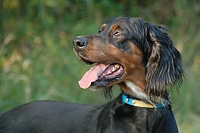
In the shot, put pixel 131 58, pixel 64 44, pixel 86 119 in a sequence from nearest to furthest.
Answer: pixel 131 58 < pixel 86 119 < pixel 64 44

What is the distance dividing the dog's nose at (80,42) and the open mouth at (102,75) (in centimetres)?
26

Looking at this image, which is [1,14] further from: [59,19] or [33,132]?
[33,132]

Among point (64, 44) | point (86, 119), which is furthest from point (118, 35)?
point (64, 44)

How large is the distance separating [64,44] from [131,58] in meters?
4.35

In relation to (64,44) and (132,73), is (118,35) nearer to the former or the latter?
(132,73)

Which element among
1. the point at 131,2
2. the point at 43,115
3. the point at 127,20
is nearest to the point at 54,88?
the point at 43,115

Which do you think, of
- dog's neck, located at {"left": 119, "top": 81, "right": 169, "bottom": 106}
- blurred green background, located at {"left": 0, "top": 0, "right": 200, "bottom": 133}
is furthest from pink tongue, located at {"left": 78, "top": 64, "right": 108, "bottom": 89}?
blurred green background, located at {"left": 0, "top": 0, "right": 200, "bottom": 133}

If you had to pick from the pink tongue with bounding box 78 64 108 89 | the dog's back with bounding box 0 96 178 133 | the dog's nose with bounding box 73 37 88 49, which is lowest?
the dog's back with bounding box 0 96 178 133

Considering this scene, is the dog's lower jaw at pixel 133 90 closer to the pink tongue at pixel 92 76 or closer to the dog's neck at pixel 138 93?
the dog's neck at pixel 138 93

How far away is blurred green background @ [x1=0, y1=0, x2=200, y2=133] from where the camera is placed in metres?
7.11

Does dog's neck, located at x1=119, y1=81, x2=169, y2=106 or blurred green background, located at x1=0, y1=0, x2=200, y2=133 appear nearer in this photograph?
dog's neck, located at x1=119, y1=81, x2=169, y2=106

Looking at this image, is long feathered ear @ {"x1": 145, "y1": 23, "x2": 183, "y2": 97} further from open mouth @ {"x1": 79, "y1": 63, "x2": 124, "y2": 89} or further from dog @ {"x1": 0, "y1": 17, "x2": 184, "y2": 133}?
open mouth @ {"x1": 79, "y1": 63, "x2": 124, "y2": 89}

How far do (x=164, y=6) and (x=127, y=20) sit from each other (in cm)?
695

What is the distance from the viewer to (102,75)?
14.4ft
